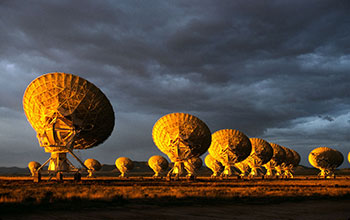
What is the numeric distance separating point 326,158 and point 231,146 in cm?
4745

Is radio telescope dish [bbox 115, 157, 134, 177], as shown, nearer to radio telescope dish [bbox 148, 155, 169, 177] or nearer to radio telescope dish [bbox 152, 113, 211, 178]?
radio telescope dish [bbox 148, 155, 169, 177]

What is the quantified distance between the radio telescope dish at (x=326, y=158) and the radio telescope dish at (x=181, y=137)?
6416cm

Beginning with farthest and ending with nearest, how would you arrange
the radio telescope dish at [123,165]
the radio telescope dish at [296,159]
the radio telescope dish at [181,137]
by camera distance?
the radio telescope dish at [296,159] → the radio telescope dish at [123,165] → the radio telescope dish at [181,137]

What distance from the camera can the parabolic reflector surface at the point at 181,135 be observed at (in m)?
64.1

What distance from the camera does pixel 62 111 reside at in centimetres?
4284

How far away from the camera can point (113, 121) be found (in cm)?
4978

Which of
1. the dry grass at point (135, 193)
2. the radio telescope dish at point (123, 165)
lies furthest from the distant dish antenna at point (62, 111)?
the radio telescope dish at point (123, 165)

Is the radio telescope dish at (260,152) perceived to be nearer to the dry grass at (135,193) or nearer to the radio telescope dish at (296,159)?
the radio telescope dish at (296,159)

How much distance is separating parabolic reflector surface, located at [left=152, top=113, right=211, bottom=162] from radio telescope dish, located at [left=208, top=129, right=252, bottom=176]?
1830 cm

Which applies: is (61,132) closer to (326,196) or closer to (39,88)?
(39,88)

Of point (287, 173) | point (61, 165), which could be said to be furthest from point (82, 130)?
point (287, 173)

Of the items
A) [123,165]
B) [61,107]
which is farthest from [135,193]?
[123,165]

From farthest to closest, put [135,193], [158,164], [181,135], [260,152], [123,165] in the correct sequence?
[158,164], [123,165], [260,152], [181,135], [135,193]

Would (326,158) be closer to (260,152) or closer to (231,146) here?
(260,152)
